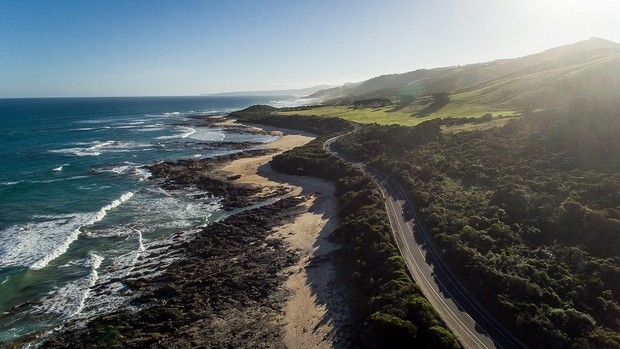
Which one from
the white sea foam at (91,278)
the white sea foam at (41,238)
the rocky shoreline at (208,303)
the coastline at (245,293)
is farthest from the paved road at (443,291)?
the white sea foam at (41,238)

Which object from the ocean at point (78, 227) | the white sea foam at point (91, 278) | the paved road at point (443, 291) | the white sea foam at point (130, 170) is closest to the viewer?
the paved road at point (443, 291)

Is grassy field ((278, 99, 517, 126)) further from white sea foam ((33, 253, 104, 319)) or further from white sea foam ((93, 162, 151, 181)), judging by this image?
white sea foam ((33, 253, 104, 319))

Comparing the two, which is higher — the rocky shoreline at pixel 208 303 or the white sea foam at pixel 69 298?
the white sea foam at pixel 69 298

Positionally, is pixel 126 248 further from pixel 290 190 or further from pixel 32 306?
pixel 290 190

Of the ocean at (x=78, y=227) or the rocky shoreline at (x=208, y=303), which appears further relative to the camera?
the ocean at (x=78, y=227)

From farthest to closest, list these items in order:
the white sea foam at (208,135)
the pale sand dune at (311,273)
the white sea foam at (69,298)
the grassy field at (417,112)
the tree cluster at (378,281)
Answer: the white sea foam at (208,135) < the grassy field at (417,112) < the white sea foam at (69,298) < the pale sand dune at (311,273) < the tree cluster at (378,281)

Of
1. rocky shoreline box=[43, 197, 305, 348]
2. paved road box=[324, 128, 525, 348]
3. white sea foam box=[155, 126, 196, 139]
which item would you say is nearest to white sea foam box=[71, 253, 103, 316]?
rocky shoreline box=[43, 197, 305, 348]

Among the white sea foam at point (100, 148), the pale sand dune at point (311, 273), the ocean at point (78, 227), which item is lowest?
the pale sand dune at point (311, 273)

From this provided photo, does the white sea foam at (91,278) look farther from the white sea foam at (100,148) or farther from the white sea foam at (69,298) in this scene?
the white sea foam at (100,148)
